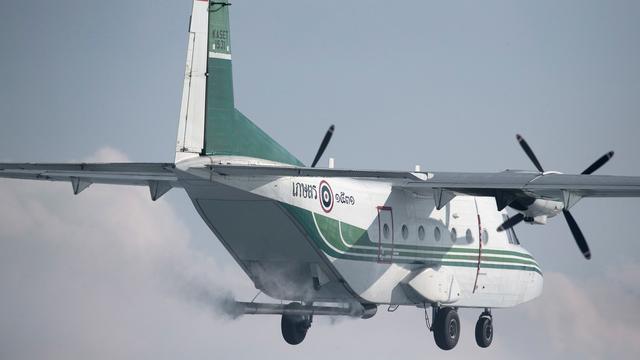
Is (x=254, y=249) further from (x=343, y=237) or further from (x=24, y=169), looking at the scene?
(x=24, y=169)

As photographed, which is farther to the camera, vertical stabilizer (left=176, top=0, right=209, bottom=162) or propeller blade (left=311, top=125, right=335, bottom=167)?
propeller blade (left=311, top=125, right=335, bottom=167)

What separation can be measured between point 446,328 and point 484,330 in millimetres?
2273

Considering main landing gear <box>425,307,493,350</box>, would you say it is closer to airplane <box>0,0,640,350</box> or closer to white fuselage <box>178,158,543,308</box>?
airplane <box>0,0,640,350</box>

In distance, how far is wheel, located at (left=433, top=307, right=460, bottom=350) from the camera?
30.3 metres

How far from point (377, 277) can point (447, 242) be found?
2.91m

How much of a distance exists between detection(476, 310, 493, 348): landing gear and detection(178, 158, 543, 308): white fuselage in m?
0.51

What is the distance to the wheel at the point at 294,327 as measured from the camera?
100 ft

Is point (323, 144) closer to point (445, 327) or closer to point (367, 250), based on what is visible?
point (367, 250)

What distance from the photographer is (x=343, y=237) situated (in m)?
27.7

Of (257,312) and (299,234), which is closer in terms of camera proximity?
(299,234)

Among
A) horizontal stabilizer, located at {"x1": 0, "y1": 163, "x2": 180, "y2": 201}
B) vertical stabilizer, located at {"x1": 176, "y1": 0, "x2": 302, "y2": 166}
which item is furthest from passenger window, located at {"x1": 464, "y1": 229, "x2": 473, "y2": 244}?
vertical stabilizer, located at {"x1": 176, "y1": 0, "x2": 302, "y2": 166}

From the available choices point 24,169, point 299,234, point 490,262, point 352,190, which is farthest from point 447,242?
point 24,169

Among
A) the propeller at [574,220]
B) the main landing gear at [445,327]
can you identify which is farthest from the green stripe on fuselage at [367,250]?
the propeller at [574,220]

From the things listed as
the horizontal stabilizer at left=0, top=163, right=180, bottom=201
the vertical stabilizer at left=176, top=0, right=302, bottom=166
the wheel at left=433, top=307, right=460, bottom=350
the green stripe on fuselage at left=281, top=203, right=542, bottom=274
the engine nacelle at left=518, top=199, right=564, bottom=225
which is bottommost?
the wheel at left=433, top=307, right=460, bottom=350
